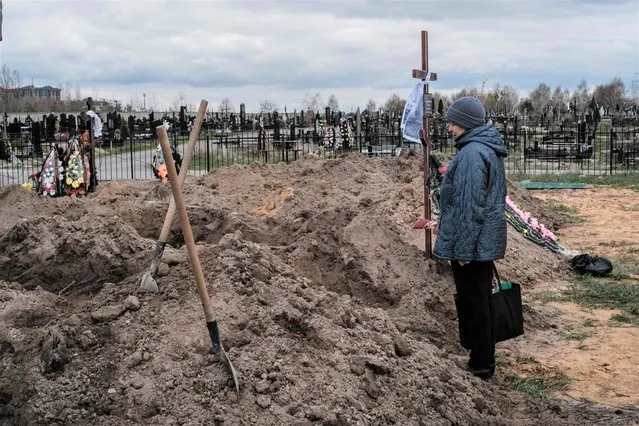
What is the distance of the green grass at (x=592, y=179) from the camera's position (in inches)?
748

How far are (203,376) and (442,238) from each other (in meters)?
1.92

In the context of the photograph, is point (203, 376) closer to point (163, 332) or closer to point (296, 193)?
point (163, 332)

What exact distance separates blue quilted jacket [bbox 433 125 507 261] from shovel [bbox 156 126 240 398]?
1.72 meters

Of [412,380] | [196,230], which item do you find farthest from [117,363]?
[196,230]

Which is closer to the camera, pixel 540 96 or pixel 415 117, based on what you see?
pixel 415 117

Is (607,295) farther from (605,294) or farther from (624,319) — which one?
(624,319)

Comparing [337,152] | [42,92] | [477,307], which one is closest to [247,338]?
[477,307]

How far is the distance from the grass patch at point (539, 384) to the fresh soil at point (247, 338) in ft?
0.28

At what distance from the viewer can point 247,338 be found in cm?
439

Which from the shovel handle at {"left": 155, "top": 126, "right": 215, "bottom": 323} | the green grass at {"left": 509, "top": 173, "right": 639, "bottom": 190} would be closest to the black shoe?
the shovel handle at {"left": 155, "top": 126, "right": 215, "bottom": 323}

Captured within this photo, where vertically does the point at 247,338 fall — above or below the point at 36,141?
below

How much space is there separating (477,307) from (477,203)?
2.43 feet

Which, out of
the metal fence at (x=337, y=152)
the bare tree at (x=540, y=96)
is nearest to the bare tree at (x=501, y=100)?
the bare tree at (x=540, y=96)

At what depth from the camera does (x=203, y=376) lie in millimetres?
4102
